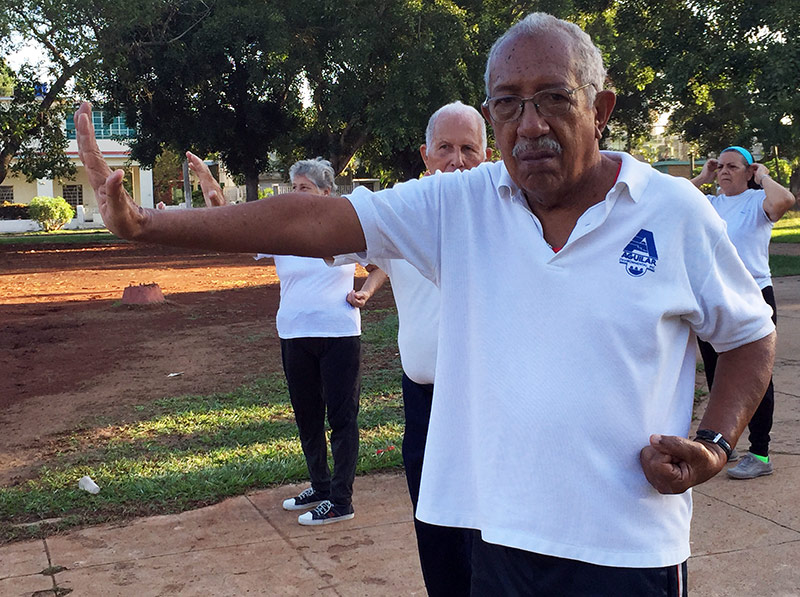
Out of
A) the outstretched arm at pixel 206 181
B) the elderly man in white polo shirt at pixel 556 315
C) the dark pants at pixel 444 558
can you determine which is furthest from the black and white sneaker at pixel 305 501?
the elderly man in white polo shirt at pixel 556 315

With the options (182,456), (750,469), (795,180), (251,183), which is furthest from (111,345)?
(795,180)

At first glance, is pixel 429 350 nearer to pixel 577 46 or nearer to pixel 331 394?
pixel 577 46

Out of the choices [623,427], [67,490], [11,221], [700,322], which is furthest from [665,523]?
[11,221]

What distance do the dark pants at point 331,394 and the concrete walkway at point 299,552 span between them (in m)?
0.29

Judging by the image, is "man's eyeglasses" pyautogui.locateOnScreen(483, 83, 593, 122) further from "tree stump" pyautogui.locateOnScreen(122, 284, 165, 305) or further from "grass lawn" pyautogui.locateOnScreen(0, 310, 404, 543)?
"tree stump" pyautogui.locateOnScreen(122, 284, 165, 305)

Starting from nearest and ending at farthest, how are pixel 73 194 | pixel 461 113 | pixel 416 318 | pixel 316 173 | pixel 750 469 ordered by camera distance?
1. pixel 416 318
2. pixel 461 113
3. pixel 316 173
4. pixel 750 469
5. pixel 73 194

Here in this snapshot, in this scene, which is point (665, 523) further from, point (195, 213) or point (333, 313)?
point (333, 313)

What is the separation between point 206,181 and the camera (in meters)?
3.39

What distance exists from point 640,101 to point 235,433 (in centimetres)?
3252

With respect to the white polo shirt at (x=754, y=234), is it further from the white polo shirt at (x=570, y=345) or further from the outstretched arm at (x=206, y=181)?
the white polo shirt at (x=570, y=345)

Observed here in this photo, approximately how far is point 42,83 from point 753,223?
28.7 meters

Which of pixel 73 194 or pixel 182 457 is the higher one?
pixel 73 194

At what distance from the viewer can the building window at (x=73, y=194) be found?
6359 centimetres

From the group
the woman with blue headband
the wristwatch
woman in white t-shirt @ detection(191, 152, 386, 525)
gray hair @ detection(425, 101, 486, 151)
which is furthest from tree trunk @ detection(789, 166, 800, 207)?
the wristwatch
